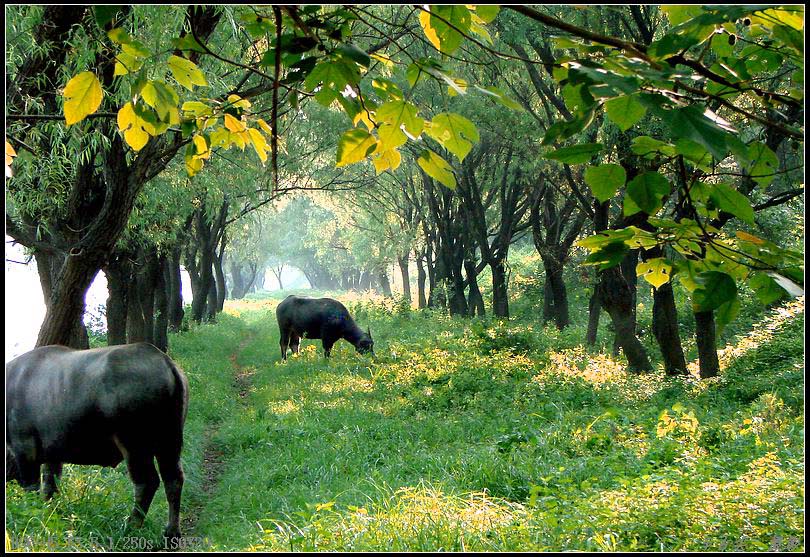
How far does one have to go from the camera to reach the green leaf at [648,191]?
1.87m

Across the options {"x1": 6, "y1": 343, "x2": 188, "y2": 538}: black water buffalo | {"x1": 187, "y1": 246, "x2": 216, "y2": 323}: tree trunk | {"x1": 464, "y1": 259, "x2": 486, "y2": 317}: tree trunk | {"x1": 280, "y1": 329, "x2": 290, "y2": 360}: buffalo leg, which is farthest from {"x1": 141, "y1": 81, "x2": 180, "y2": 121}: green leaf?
{"x1": 464, "y1": 259, "x2": 486, "y2": 317}: tree trunk

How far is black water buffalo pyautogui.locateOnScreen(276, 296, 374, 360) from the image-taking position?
20.5m

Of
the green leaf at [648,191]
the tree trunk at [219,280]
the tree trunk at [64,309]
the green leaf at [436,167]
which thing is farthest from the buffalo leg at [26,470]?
the tree trunk at [219,280]

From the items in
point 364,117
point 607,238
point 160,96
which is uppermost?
point 160,96

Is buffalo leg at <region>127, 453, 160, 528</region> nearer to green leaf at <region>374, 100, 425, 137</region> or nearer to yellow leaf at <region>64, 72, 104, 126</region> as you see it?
yellow leaf at <region>64, 72, 104, 126</region>

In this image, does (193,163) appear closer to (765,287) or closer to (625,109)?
(625,109)

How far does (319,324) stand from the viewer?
2100 cm

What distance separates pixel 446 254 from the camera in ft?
91.6

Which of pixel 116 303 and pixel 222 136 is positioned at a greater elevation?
pixel 222 136

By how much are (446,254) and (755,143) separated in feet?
84.8

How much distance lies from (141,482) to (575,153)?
20.3 feet

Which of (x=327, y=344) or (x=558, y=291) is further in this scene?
A: (x=558, y=291)

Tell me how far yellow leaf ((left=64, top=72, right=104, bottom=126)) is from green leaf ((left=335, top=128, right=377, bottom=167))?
73 cm

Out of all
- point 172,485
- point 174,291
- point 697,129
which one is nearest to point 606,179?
point 697,129
